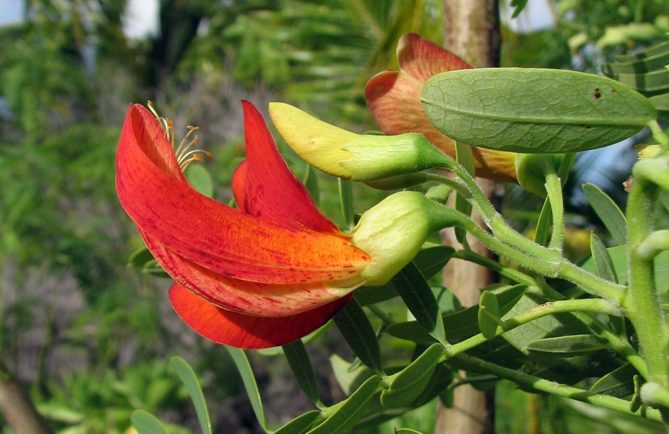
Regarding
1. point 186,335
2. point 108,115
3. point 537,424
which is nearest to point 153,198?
point 537,424

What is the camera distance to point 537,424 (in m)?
0.72

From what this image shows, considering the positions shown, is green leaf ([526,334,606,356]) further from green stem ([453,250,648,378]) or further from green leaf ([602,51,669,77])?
green leaf ([602,51,669,77])

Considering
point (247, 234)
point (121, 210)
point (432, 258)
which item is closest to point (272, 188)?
point (247, 234)

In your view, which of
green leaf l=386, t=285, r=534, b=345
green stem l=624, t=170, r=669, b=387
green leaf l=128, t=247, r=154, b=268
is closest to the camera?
green stem l=624, t=170, r=669, b=387

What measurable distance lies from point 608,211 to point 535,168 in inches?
3.3

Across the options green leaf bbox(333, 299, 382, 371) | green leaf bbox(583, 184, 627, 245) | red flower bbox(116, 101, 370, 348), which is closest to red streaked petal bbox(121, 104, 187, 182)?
red flower bbox(116, 101, 370, 348)

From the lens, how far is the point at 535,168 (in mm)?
353

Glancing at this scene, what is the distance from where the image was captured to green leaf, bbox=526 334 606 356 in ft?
1.10

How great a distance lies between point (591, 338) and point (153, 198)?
0.65 ft

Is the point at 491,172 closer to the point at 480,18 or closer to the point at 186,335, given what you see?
the point at 480,18

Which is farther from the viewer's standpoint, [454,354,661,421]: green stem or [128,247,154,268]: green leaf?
[128,247,154,268]: green leaf

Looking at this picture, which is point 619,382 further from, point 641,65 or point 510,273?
point 641,65

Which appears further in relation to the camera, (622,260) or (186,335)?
(186,335)

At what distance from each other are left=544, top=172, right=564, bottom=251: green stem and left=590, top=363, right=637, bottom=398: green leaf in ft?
0.20
